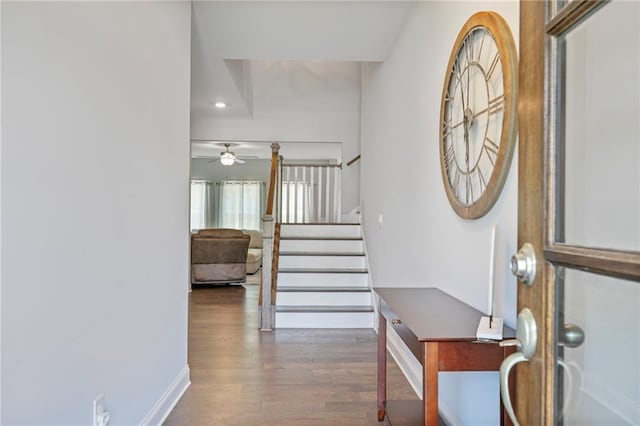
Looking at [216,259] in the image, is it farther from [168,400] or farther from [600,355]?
[600,355]

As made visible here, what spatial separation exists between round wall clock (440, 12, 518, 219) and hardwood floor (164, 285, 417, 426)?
1.41m

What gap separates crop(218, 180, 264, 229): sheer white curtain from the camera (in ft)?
35.7

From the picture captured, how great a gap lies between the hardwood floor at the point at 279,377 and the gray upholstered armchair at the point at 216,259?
2.13 meters

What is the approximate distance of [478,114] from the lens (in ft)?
6.20

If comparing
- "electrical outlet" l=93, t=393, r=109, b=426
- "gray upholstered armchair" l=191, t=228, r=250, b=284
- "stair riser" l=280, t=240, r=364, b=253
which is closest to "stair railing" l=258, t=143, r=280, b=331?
"stair riser" l=280, t=240, r=364, b=253

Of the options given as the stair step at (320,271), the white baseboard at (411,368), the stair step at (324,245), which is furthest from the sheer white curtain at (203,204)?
the white baseboard at (411,368)

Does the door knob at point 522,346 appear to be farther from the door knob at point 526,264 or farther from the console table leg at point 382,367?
the console table leg at point 382,367

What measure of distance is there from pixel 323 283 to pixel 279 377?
1.96m

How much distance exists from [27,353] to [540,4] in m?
1.55

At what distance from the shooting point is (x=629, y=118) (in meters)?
0.67

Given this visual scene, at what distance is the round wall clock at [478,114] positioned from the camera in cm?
158

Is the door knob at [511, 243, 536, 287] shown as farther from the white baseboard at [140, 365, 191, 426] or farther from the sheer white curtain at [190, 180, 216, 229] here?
the sheer white curtain at [190, 180, 216, 229]

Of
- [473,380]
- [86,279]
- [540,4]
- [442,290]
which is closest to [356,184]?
[442,290]

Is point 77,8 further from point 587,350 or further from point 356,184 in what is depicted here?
point 356,184
